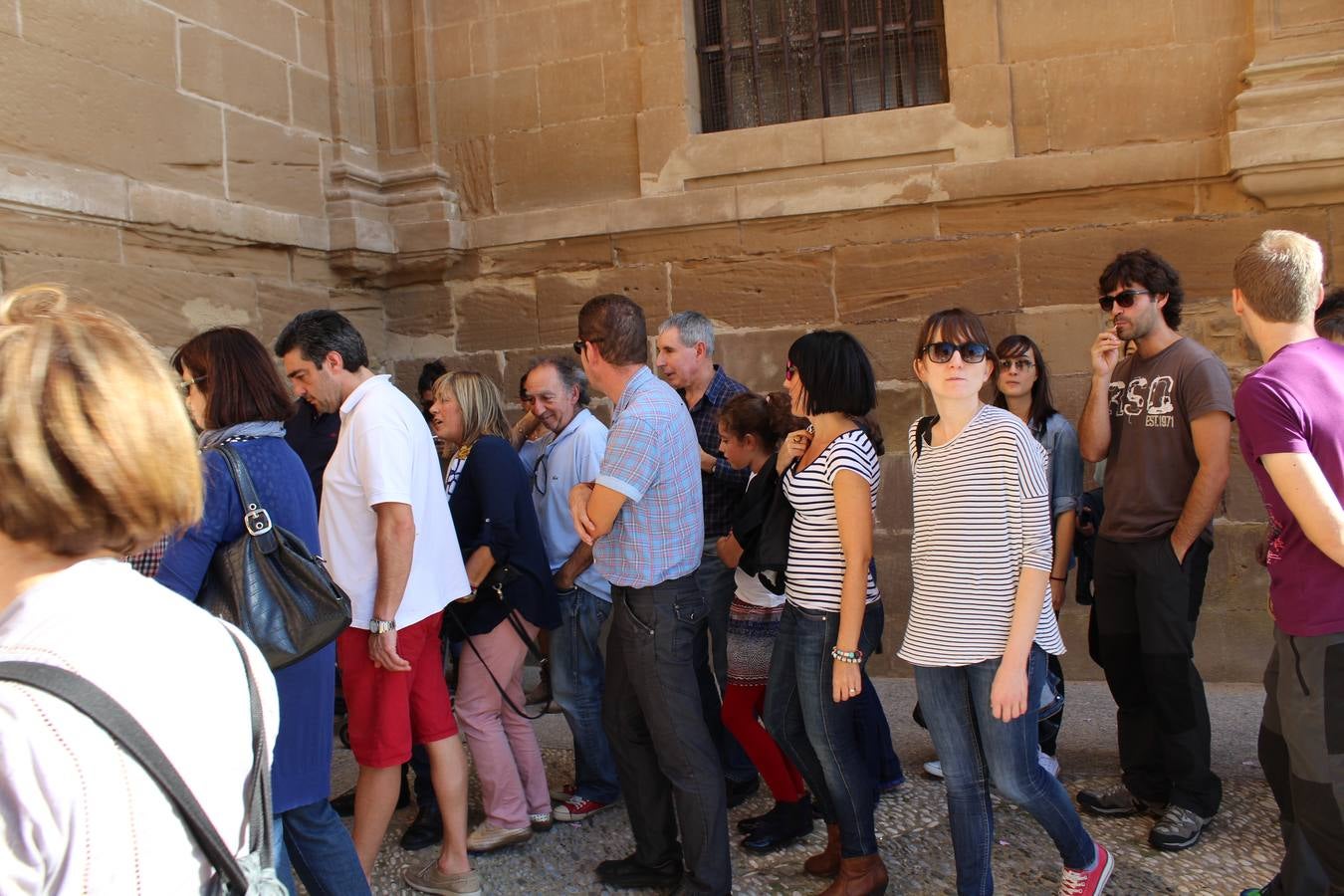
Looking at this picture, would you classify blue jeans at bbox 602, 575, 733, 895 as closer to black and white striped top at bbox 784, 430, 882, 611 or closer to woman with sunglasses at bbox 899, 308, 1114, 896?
black and white striped top at bbox 784, 430, 882, 611

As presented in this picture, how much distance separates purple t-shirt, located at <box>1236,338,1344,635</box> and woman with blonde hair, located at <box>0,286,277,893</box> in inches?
88.1

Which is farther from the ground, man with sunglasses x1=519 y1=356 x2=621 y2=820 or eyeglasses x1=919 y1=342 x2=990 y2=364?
eyeglasses x1=919 y1=342 x2=990 y2=364

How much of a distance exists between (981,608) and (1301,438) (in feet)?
2.71

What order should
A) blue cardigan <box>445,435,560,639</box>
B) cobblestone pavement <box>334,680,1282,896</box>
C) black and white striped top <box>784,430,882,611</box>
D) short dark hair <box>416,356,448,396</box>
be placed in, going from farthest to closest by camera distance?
short dark hair <box>416,356,448,396</box> < blue cardigan <box>445,435,560,639</box> < cobblestone pavement <box>334,680,1282,896</box> < black and white striped top <box>784,430,882,611</box>

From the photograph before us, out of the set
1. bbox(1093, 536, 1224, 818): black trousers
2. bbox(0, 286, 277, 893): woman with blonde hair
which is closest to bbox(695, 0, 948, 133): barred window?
bbox(1093, 536, 1224, 818): black trousers

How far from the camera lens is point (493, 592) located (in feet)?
12.0

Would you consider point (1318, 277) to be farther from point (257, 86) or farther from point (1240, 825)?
point (257, 86)

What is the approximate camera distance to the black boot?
3.54 metres

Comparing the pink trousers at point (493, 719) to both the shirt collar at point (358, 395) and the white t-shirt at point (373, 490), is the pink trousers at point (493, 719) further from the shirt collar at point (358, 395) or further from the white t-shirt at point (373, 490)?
the shirt collar at point (358, 395)

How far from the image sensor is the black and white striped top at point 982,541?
2.70m

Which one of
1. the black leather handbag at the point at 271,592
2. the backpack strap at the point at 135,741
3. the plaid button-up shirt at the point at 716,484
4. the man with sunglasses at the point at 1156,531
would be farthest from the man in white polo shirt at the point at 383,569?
the man with sunglasses at the point at 1156,531

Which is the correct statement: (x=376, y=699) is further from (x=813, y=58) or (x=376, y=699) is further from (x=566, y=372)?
(x=813, y=58)

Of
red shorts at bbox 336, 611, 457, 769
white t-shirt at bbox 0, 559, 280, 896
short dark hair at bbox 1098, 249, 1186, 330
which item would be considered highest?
short dark hair at bbox 1098, 249, 1186, 330

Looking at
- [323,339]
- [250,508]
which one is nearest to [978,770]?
[250,508]
